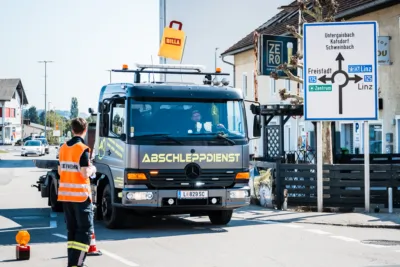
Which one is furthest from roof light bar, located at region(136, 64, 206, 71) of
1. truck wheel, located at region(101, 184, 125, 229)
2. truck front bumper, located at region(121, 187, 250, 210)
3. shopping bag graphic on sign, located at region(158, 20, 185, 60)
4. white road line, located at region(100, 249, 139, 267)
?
shopping bag graphic on sign, located at region(158, 20, 185, 60)

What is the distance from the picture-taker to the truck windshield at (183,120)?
14.4 meters

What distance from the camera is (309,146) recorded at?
3797cm

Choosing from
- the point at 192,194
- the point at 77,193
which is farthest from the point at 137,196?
the point at 77,193

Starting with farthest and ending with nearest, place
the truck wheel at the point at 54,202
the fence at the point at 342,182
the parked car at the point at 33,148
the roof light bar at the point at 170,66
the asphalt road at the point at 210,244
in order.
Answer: the parked car at the point at 33,148
the truck wheel at the point at 54,202
the fence at the point at 342,182
the roof light bar at the point at 170,66
the asphalt road at the point at 210,244

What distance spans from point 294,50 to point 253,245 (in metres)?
21.4

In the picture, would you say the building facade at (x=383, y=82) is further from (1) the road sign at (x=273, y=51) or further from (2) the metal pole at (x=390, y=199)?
(2) the metal pole at (x=390, y=199)

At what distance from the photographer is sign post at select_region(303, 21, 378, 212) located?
18516 millimetres

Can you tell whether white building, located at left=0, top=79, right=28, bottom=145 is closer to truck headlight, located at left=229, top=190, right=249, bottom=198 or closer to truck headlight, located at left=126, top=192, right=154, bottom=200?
truck headlight, located at left=229, top=190, right=249, bottom=198

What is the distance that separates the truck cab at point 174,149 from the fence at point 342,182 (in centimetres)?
426

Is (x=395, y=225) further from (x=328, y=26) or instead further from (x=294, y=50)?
(x=294, y=50)

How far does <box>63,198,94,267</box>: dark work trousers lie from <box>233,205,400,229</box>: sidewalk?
7.70 meters

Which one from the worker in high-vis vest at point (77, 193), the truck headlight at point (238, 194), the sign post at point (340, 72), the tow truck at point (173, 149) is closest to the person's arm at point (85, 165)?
the worker in high-vis vest at point (77, 193)

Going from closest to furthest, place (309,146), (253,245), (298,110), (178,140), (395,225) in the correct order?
(253,245)
(178,140)
(395,225)
(298,110)
(309,146)

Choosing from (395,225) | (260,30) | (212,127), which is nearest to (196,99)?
(212,127)
